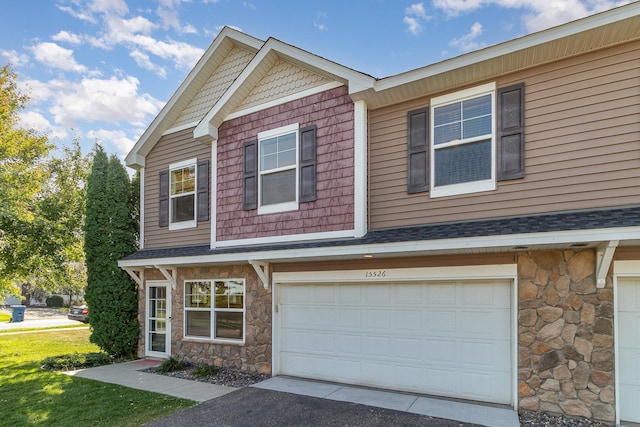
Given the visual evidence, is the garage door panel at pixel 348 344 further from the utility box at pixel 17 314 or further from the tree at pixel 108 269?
the utility box at pixel 17 314

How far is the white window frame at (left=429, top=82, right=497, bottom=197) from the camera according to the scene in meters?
5.85

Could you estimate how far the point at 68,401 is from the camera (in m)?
6.36

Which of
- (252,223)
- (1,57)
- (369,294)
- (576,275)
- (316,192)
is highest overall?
(1,57)

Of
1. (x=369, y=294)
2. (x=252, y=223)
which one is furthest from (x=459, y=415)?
(x=252, y=223)

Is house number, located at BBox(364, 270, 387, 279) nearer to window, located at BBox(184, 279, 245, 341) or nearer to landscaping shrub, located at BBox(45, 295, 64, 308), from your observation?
window, located at BBox(184, 279, 245, 341)

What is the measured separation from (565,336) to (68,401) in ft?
25.3

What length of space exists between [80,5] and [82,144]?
7.79 metres

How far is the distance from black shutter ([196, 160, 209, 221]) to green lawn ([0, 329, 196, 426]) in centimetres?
389

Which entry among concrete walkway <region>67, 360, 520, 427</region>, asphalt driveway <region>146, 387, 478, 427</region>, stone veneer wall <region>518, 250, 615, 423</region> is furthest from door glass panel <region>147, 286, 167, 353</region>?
stone veneer wall <region>518, 250, 615, 423</region>

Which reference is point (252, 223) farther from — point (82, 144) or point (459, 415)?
point (82, 144)

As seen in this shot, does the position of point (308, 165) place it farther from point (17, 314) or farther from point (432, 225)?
point (17, 314)

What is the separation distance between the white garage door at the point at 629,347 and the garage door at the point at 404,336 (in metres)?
1.30

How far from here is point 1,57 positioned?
12.5 meters

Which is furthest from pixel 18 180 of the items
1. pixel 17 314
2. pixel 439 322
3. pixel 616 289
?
pixel 616 289
